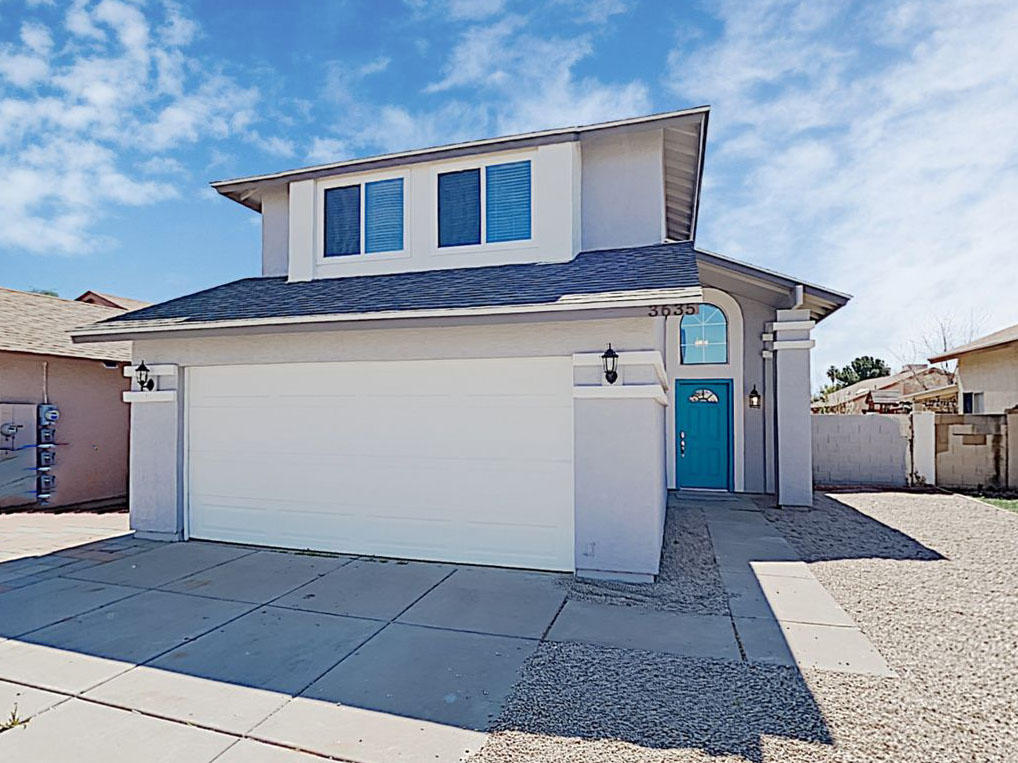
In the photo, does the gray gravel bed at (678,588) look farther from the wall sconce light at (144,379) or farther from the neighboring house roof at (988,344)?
the neighboring house roof at (988,344)

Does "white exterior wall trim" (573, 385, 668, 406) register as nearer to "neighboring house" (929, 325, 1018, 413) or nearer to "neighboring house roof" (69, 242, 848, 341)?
"neighboring house roof" (69, 242, 848, 341)

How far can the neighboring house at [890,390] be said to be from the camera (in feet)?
86.1

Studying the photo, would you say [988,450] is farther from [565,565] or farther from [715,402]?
[565,565]

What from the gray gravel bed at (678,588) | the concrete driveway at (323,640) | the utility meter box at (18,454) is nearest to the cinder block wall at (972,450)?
the concrete driveway at (323,640)

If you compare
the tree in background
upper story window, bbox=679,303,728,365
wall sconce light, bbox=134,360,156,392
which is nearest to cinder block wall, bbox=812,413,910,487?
upper story window, bbox=679,303,728,365

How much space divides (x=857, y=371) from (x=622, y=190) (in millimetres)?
41126

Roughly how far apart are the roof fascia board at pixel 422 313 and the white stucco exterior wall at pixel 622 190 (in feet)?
8.87

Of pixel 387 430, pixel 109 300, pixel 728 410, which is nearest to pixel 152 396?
pixel 387 430

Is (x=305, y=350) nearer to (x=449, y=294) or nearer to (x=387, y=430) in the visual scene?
(x=387, y=430)

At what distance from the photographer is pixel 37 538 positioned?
328 inches

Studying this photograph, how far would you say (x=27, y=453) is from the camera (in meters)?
10.8

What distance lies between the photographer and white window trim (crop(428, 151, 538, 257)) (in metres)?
8.41

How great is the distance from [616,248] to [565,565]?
4527 millimetres

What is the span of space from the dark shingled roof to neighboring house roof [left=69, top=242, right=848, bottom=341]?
0.04 feet
